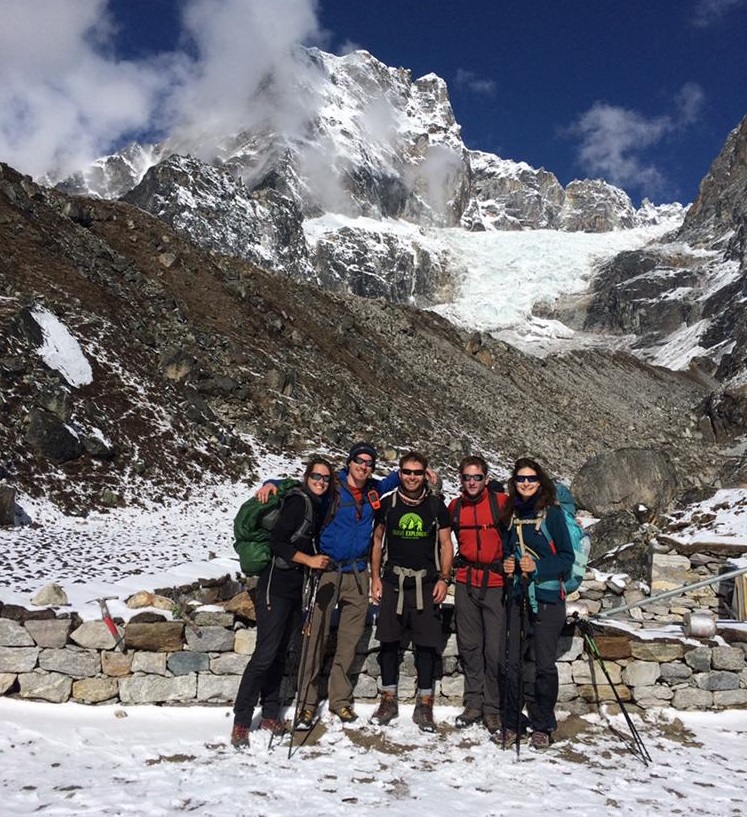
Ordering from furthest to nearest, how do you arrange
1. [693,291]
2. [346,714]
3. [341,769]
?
[693,291]
[346,714]
[341,769]

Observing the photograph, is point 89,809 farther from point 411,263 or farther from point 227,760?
point 411,263

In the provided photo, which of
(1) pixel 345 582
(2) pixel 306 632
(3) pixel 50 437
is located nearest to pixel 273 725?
(2) pixel 306 632

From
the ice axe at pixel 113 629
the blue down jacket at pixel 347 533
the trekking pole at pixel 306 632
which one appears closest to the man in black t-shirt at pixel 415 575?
the blue down jacket at pixel 347 533

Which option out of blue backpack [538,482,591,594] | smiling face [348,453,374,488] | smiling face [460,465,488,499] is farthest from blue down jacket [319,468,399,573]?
blue backpack [538,482,591,594]

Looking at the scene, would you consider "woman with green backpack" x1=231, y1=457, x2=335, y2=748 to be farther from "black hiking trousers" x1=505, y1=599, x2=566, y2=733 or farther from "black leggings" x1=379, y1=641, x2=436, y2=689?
"black hiking trousers" x1=505, y1=599, x2=566, y2=733

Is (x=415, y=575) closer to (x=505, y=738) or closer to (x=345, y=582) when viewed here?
(x=345, y=582)

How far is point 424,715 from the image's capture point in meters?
5.64

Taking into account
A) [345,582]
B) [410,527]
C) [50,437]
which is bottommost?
[345,582]

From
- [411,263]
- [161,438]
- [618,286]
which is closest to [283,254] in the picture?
[411,263]

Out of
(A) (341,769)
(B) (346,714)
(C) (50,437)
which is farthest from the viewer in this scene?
(C) (50,437)

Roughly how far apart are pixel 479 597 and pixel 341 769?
1891 mm

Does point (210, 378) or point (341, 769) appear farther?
point (210, 378)

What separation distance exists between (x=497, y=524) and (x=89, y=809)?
3.84 meters

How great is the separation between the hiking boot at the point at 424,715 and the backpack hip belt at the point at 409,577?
89 cm
